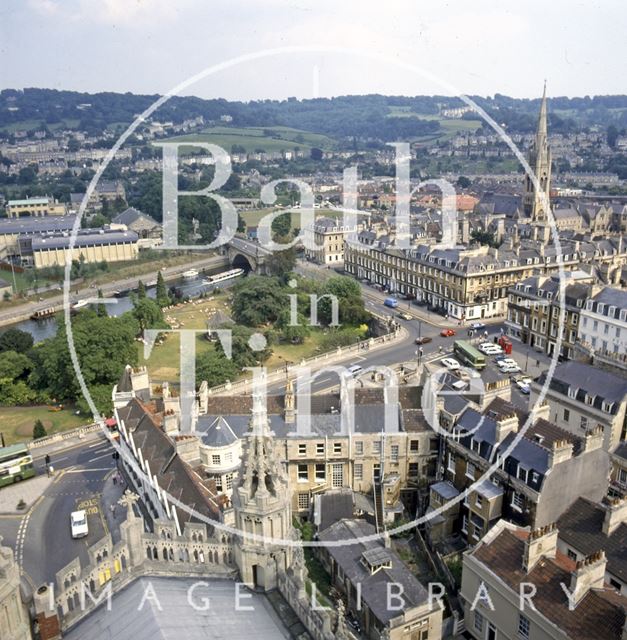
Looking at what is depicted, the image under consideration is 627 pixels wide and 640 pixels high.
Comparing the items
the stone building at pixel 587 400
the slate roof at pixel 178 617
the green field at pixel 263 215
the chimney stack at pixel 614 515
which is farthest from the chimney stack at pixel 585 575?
the green field at pixel 263 215

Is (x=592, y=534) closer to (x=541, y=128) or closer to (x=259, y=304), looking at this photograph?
(x=259, y=304)

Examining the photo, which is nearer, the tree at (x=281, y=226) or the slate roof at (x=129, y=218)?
the tree at (x=281, y=226)

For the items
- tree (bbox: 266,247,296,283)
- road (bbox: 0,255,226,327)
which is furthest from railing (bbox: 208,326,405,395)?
road (bbox: 0,255,226,327)

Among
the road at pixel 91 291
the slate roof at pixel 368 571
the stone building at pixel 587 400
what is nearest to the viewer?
the slate roof at pixel 368 571

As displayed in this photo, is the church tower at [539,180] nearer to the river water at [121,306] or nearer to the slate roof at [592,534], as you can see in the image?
the river water at [121,306]

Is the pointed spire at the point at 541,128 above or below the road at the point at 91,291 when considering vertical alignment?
above

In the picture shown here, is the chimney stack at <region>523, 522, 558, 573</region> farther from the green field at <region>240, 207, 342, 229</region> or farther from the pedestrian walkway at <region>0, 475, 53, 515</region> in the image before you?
the green field at <region>240, 207, 342, 229</region>
